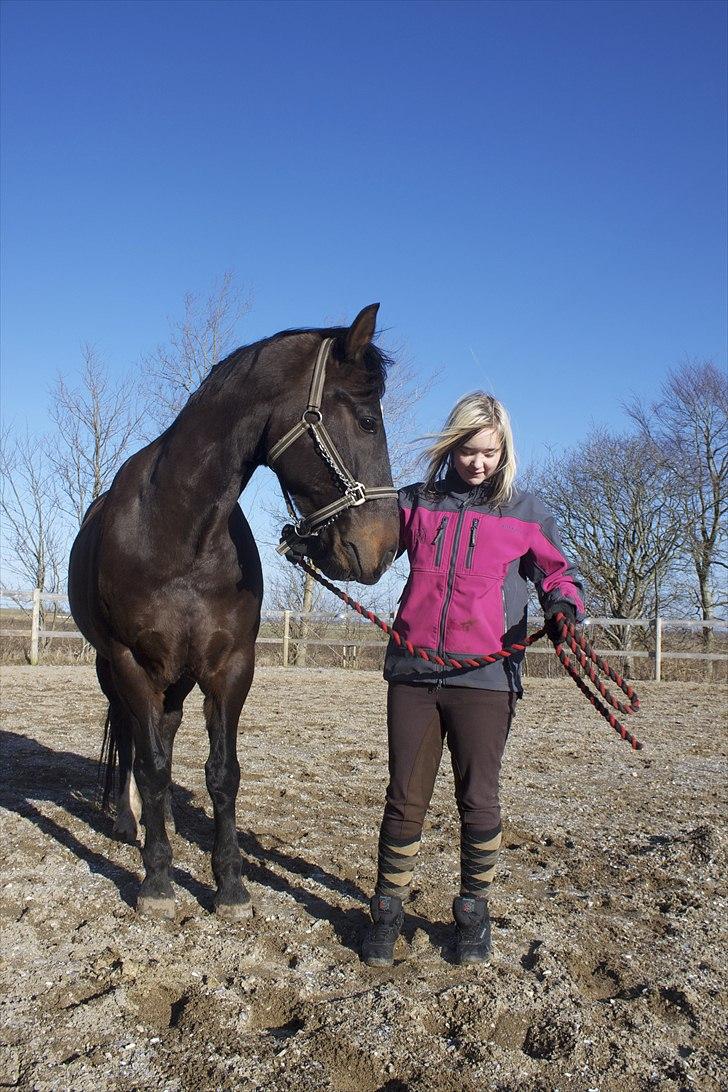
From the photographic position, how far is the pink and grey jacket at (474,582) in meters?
2.85

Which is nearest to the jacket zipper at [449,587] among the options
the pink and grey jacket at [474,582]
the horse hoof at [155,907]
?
the pink and grey jacket at [474,582]

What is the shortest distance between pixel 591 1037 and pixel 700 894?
155 centimetres

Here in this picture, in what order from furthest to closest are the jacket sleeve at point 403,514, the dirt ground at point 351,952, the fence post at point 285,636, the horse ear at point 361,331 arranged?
the fence post at point 285,636 → the jacket sleeve at point 403,514 → the horse ear at point 361,331 → the dirt ground at point 351,952

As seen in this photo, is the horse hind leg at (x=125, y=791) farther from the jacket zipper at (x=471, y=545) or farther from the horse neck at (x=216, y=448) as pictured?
the jacket zipper at (x=471, y=545)

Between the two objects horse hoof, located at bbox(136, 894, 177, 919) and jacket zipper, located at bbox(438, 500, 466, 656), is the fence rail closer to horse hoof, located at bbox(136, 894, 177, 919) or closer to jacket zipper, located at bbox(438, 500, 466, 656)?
horse hoof, located at bbox(136, 894, 177, 919)

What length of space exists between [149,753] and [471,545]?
164 cm

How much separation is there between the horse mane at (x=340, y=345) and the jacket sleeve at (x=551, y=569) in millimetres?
779

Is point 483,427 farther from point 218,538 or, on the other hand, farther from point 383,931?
point 383,931

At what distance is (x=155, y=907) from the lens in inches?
125


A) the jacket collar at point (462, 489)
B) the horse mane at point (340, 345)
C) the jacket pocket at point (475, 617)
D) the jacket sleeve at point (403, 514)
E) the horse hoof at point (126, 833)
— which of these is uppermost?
the horse mane at point (340, 345)

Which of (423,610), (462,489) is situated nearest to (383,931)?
(423,610)

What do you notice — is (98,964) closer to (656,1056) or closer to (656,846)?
(656,1056)

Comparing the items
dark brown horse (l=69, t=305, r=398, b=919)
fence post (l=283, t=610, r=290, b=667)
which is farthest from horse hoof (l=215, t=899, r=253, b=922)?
fence post (l=283, t=610, r=290, b=667)

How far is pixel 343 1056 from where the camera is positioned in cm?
212
